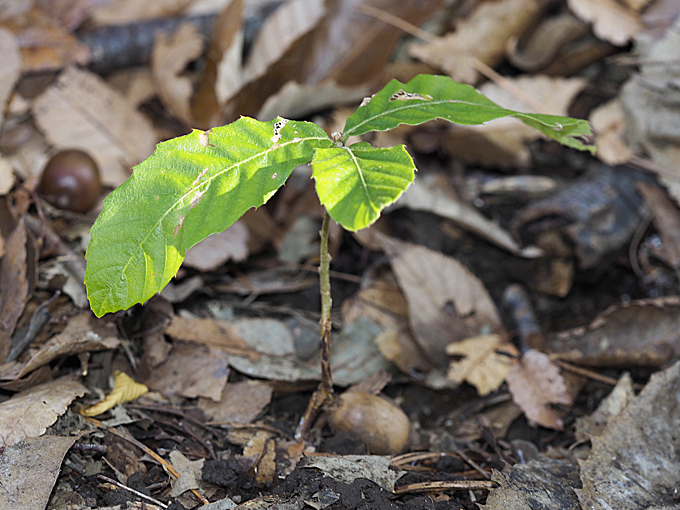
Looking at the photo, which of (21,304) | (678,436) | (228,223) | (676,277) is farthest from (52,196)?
(676,277)

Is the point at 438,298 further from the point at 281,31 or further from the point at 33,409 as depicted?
the point at 281,31

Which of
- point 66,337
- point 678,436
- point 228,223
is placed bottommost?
point 678,436

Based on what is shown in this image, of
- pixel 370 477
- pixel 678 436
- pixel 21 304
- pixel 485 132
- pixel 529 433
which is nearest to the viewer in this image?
pixel 370 477

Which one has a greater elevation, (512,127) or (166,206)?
(166,206)

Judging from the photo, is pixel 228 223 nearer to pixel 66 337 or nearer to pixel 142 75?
pixel 66 337

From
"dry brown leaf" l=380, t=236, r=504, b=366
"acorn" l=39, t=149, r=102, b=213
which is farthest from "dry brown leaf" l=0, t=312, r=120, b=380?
"dry brown leaf" l=380, t=236, r=504, b=366

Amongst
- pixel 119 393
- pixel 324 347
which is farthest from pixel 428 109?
pixel 119 393

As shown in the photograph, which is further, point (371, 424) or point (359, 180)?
point (371, 424)
